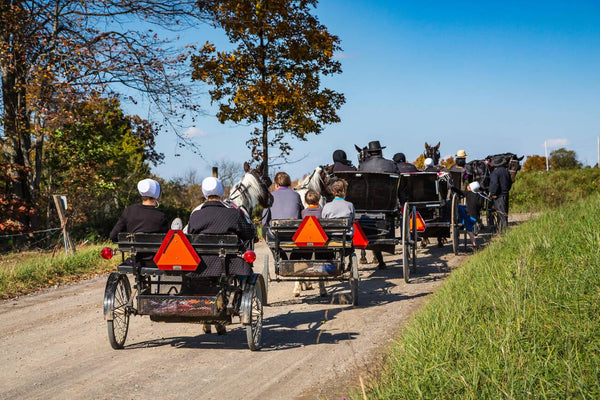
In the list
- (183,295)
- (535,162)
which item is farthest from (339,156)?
(535,162)

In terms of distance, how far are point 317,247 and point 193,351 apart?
2.80m

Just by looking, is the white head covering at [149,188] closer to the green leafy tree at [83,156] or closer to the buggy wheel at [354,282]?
the buggy wheel at [354,282]

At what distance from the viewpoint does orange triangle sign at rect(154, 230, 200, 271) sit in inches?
242

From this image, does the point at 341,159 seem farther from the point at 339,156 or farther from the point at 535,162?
the point at 535,162

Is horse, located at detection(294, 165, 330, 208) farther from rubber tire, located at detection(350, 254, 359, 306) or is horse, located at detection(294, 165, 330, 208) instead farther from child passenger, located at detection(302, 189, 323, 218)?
rubber tire, located at detection(350, 254, 359, 306)

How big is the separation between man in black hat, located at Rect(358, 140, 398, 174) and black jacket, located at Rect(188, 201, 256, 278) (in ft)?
18.6

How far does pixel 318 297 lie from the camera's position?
9664 millimetres

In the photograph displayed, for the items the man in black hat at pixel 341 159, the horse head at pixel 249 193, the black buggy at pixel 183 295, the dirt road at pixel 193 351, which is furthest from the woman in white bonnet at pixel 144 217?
the man in black hat at pixel 341 159

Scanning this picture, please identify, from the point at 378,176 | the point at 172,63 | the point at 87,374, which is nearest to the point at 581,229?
the point at 378,176

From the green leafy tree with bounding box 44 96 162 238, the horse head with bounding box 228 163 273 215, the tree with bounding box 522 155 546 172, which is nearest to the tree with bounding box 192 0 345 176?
the green leafy tree with bounding box 44 96 162 238

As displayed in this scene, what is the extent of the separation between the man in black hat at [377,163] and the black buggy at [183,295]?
577 cm

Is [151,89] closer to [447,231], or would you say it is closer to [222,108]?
[222,108]

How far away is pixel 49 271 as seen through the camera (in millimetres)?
11961

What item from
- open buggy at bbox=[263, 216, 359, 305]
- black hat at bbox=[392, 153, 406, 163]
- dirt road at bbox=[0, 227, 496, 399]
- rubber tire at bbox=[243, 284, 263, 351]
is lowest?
dirt road at bbox=[0, 227, 496, 399]
